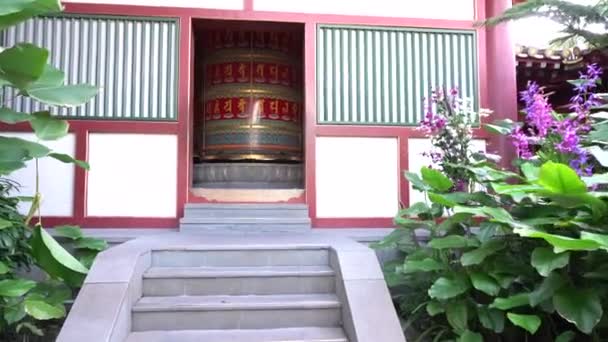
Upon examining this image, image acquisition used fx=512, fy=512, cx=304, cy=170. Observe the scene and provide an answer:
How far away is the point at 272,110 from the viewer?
18.6 ft

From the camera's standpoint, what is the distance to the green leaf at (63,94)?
3045mm

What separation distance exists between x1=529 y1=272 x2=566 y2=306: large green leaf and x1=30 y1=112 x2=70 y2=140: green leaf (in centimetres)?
278

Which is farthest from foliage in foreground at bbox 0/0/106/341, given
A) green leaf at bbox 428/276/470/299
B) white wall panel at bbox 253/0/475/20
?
white wall panel at bbox 253/0/475/20

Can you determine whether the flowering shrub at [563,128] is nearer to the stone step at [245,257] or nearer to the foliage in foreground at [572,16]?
the foliage in foreground at [572,16]

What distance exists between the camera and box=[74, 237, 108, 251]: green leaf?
3.69 m

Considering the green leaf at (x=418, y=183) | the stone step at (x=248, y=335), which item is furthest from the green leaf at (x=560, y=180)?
the stone step at (x=248, y=335)

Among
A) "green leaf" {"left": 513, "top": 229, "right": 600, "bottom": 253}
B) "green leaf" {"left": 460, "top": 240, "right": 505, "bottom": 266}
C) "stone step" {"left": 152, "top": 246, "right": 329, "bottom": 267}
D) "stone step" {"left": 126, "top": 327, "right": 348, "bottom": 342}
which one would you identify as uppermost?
"green leaf" {"left": 513, "top": 229, "right": 600, "bottom": 253}

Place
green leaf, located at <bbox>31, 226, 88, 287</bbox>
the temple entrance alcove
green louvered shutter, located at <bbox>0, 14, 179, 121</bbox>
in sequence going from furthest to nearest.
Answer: the temple entrance alcove → green louvered shutter, located at <bbox>0, 14, 179, 121</bbox> → green leaf, located at <bbox>31, 226, 88, 287</bbox>

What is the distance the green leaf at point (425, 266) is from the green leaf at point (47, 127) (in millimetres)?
2225

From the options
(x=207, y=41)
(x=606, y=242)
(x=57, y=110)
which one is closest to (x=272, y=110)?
(x=207, y=41)

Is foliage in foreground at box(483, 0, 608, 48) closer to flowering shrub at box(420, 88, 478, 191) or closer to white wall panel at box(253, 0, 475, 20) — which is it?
flowering shrub at box(420, 88, 478, 191)

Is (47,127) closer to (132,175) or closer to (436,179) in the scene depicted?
(132,175)

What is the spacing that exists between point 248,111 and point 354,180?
5.62ft

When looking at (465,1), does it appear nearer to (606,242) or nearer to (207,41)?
(207,41)
